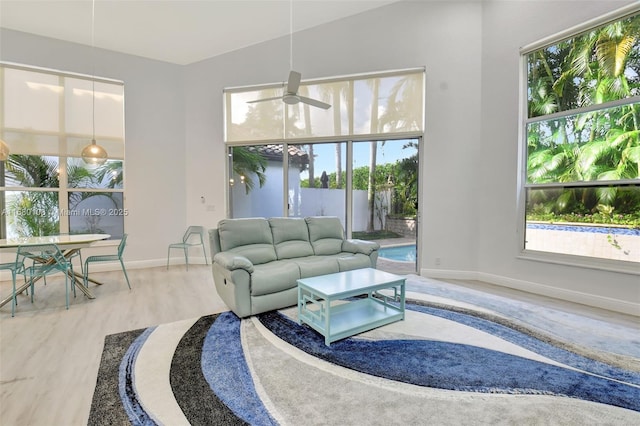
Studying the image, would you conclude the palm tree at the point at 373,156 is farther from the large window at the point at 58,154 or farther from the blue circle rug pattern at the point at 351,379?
the large window at the point at 58,154

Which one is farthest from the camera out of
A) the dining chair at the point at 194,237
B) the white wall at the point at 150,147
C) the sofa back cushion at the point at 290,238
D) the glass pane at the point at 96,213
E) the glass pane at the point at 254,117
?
the dining chair at the point at 194,237

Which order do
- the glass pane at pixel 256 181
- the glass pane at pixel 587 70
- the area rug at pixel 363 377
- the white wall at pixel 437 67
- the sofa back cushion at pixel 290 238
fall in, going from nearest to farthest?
the area rug at pixel 363 377 → the glass pane at pixel 587 70 → the sofa back cushion at pixel 290 238 → the white wall at pixel 437 67 → the glass pane at pixel 256 181

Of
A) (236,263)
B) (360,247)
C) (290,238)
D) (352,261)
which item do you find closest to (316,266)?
(352,261)

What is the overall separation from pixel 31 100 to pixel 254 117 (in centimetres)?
340

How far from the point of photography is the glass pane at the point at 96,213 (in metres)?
4.96

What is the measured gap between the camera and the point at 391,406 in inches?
68.9

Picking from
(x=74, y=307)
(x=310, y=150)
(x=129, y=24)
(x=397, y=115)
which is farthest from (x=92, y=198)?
(x=397, y=115)

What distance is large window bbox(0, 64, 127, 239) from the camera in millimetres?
4543

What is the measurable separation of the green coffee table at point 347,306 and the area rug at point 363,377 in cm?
9

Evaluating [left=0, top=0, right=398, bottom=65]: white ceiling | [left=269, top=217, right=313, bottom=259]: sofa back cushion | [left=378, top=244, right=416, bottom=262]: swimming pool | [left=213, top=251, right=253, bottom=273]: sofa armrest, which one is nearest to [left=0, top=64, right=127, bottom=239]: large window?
[left=0, top=0, right=398, bottom=65]: white ceiling

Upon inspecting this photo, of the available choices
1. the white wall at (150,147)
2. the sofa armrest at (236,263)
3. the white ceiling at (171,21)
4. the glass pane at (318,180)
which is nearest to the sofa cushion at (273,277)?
the sofa armrest at (236,263)

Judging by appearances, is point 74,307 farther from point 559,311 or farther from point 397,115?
point 559,311

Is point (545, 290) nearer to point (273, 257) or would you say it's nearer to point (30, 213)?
point (273, 257)

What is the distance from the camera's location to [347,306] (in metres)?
3.07
